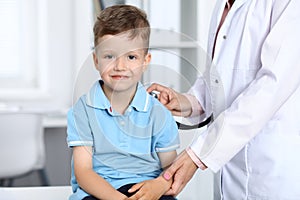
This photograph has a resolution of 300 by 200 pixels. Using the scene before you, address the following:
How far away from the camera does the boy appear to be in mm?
1142

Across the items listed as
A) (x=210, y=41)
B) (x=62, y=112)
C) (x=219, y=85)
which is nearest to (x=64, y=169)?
(x=62, y=112)

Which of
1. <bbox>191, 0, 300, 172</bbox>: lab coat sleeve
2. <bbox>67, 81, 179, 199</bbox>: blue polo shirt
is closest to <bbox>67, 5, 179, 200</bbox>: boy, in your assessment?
<bbox>67, 81, 179, 199</bbox>: blue polo shirt

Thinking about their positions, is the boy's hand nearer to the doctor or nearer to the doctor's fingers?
the doctor

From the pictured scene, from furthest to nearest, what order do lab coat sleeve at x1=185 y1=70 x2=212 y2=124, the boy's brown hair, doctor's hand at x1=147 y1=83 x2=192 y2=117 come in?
lab coat sleeve at x1=185 y1=70 x2=212 y2=124 → doctor's hand at x1=147 y1=83 x2=192 y2=117 → the boy's brown hair

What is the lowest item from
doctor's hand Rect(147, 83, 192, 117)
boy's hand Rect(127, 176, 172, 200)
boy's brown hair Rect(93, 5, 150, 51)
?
boy's hand Rect(127, 176, 172, 200)

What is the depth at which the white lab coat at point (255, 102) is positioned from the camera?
130 cm

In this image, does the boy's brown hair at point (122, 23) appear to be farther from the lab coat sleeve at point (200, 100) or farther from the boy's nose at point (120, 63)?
the lab coat sleeve at point (200, 100)

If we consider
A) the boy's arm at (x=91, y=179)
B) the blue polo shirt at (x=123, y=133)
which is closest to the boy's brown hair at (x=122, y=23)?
the blue polo shirt at (x=123, y=133)

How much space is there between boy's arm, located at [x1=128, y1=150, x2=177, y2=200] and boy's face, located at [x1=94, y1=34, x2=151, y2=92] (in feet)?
0.53

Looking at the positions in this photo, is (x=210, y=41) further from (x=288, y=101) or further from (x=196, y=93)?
(x=288, y=101)

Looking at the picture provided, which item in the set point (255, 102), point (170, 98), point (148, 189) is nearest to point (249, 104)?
point (255, 102)

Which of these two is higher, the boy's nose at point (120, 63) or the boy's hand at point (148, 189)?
the boy's nose at point (120, 63)

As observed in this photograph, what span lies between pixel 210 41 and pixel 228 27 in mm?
119

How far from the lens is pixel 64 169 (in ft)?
11.7
